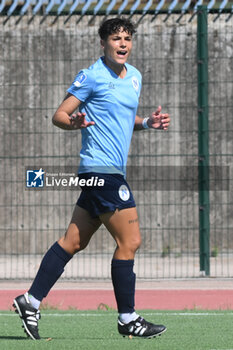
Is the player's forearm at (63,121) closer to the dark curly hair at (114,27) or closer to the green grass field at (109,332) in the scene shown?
the dark curly hair at (114,27)

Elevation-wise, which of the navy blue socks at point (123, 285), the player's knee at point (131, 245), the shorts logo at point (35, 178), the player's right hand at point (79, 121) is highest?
the player's right hand at point (79, 121)

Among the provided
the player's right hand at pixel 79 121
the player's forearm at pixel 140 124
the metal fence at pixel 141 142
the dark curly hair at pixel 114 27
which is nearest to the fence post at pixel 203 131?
the metal fence at pixel 141 142

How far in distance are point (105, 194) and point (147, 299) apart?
11.6 feet

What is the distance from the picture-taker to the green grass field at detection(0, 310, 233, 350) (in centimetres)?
614

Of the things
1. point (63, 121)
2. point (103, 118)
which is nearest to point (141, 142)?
point (103, 118)

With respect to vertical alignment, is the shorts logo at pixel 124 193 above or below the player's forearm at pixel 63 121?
below

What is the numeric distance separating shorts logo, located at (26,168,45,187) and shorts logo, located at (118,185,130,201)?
18.6ft

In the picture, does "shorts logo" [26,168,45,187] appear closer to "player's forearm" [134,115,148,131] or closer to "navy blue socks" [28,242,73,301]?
"player's forearm" [134,115,148,131]

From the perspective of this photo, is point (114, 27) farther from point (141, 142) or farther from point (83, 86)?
point (141, 142)

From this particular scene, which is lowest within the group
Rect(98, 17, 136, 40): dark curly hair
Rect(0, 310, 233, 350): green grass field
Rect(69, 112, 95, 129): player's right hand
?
Rect(0, 310, 233, 350): green grass field

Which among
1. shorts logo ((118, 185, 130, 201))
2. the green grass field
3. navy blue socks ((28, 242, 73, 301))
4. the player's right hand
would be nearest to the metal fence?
the green grass field

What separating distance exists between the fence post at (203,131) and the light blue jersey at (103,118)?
17.0ft

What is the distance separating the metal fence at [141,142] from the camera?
12.6 metres

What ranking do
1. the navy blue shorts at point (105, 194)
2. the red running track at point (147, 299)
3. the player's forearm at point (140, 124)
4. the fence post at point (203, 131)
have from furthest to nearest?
the fence post at point (203, 131)
the red running track at point (147, 299)
the player's forearm at point (140, 124)
the navy blue shorts at point (105, 194)
